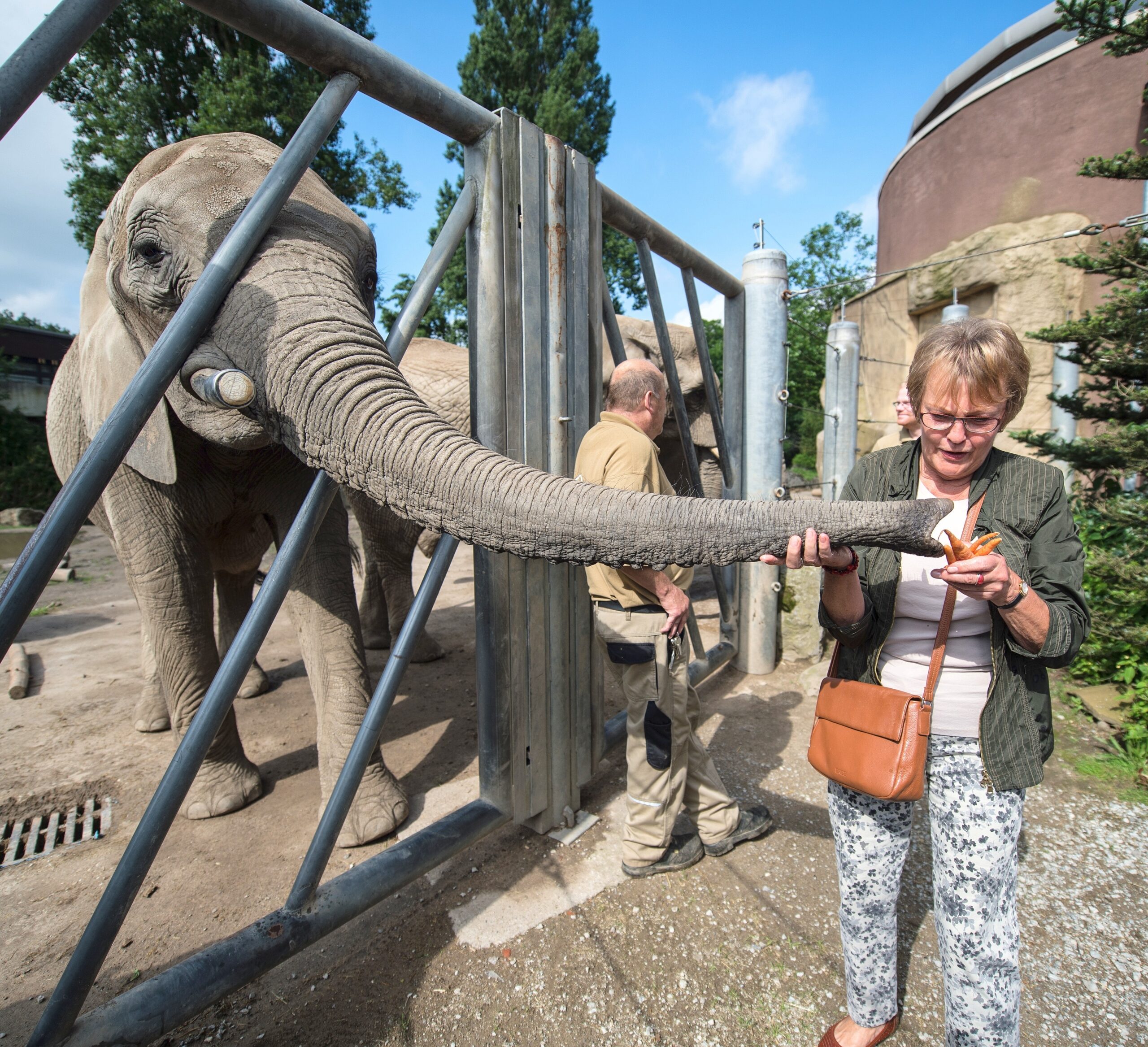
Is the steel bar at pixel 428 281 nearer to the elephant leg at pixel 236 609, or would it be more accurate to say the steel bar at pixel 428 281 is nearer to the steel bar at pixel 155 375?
the steel bar at pixel 155 375

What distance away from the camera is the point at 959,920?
1.54 meters

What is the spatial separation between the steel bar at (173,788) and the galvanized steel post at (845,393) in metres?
5.35

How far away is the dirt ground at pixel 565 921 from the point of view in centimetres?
191

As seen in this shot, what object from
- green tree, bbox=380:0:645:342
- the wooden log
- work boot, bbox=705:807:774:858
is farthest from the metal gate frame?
green tree, bbox=380:0:645:342

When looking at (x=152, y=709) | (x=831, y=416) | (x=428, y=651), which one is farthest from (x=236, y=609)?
(x=831, y=416)

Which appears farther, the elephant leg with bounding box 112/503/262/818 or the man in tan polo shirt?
the elephant leg with bounding box 112/503/262/818

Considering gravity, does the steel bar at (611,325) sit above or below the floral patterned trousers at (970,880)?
above

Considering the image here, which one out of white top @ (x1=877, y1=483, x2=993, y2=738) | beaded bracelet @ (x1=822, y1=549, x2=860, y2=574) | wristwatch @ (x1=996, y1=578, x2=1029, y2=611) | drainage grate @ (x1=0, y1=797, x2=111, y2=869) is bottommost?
drainage grate @ (x1=0, y1=797, x2=111, y2=869)

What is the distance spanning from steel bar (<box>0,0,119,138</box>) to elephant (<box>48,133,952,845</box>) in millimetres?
610

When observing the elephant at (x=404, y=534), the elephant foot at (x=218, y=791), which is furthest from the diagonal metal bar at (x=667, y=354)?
the elephant foot at (x=218, y=791)

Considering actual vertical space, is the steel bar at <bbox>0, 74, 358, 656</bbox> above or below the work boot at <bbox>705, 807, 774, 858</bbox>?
above

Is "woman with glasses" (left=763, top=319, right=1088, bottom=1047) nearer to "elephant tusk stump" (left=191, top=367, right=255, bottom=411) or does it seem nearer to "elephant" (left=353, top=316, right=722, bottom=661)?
"elephant tusk stump" (left=191, top=367, right=255, bottom=411)

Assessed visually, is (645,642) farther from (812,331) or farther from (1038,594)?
(812,331)

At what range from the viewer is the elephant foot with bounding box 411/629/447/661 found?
5070 millimetres
